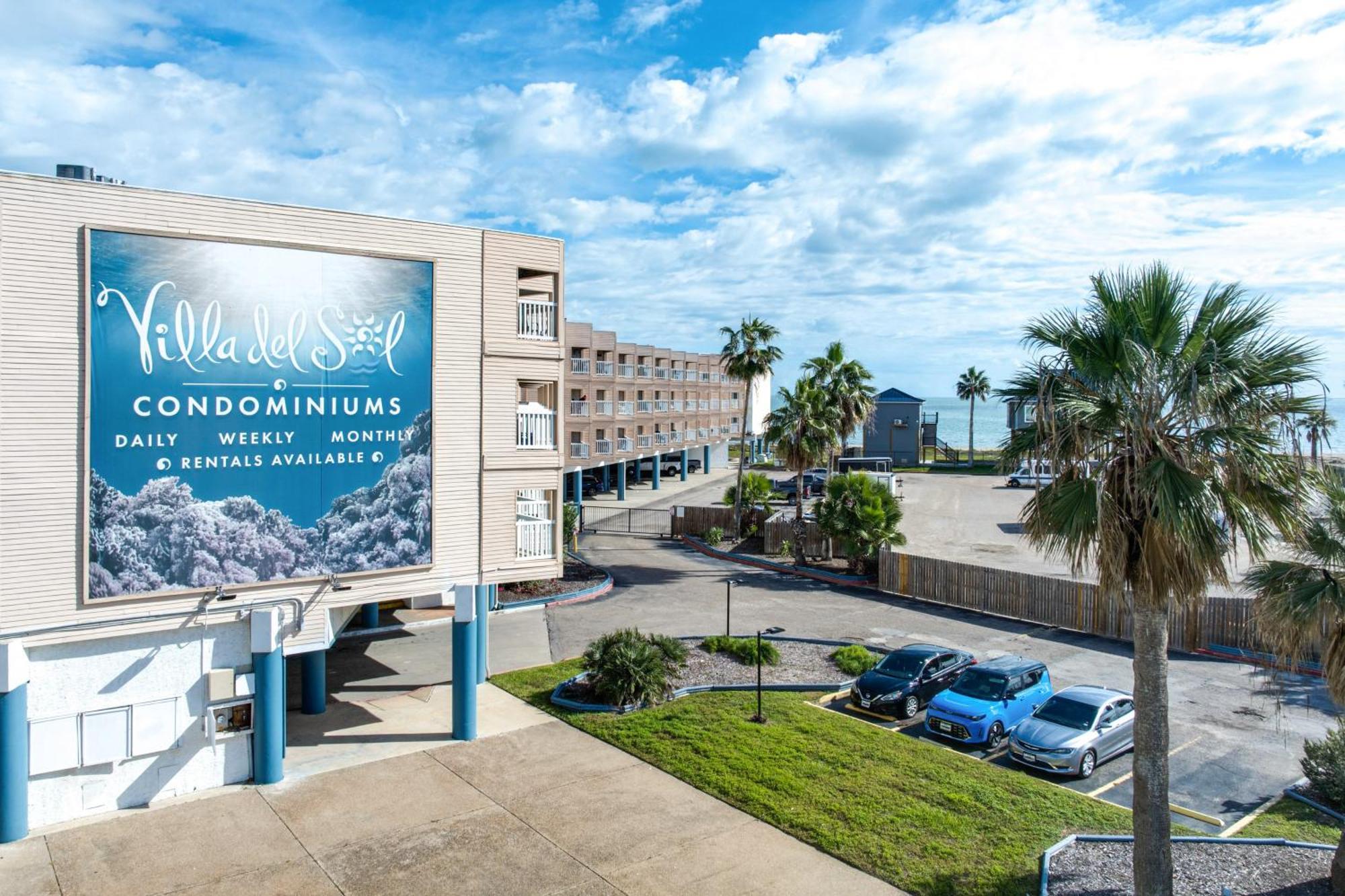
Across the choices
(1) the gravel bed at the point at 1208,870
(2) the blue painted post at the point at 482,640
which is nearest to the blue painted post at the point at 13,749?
(2) the blue painted post at the point at 482,640

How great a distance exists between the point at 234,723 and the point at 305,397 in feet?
21.2

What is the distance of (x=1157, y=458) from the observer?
10.9 m

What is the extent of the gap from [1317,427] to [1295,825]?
872 cm

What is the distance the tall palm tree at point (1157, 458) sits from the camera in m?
10.8

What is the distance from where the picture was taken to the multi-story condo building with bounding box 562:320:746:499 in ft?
189

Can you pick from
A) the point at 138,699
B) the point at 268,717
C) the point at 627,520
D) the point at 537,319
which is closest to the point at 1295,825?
the point at 537,319

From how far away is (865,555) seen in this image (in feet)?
121

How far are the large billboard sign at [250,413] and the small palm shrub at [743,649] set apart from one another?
390 inches

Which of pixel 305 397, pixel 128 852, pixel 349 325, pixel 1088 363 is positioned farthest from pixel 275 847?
pixel 1088 363

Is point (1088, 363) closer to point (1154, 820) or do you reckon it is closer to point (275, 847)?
point (1154, 820)

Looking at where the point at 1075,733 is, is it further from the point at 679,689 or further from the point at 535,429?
the point at 535,429

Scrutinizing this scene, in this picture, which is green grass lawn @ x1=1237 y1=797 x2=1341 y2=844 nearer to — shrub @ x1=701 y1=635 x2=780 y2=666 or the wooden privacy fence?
the wooden privacy fence

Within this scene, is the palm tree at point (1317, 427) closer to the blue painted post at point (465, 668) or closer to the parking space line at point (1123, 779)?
the parking space line at point (1123, 779)

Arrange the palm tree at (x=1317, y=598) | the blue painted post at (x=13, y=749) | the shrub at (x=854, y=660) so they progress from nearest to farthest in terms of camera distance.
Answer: the palm tree at (x=1317, y=598) → the blue painted post at (x=13, y=749) → the shrub at (x=854, y=660)
